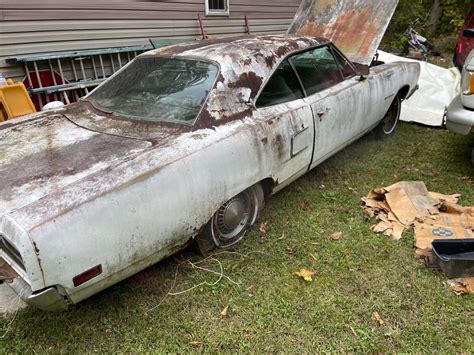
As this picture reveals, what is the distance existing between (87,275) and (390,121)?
15.1 feet

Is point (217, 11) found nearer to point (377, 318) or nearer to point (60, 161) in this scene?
point (60, 161)

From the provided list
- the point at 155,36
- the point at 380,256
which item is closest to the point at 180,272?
the point at 380,256

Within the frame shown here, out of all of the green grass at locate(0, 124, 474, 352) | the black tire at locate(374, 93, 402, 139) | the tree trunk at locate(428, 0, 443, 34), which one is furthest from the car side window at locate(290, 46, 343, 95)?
the tree trunk at locate(428, 0, 443, 34)

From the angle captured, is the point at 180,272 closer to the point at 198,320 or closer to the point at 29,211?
the point at 198,320

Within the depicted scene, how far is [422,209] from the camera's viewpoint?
3461mm

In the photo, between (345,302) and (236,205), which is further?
(236,205)

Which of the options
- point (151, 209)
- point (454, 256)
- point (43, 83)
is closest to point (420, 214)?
point (454, 256)

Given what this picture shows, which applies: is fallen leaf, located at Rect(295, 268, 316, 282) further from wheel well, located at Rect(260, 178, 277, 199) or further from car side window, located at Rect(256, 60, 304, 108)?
car side window, located at Rect(256, 60, 304, 108)

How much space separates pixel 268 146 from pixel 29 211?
5.71 ft

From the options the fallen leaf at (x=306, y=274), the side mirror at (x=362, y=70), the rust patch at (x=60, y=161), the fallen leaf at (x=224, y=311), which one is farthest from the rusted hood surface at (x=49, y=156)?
the side mirror at (x=362, y=70)

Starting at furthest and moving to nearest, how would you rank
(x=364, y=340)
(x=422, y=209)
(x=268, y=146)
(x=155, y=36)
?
(x=155, y=36) < (x=422, y=209) < (x=268, y=146) < (x=364, y=340)

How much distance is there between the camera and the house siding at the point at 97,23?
209 inches

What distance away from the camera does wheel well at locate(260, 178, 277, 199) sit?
10.5 ft

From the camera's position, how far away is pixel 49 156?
2457 mm
